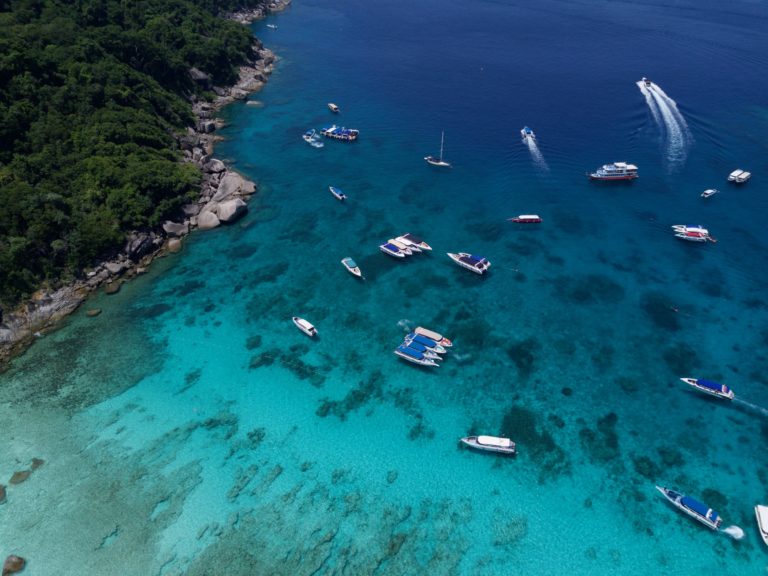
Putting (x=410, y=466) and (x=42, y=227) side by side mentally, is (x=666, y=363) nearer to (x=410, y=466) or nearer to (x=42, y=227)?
(x=410, y=466)

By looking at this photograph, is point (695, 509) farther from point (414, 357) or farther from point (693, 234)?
point (693, 234)

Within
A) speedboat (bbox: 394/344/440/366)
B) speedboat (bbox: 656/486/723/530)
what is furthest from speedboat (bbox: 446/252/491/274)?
speedboat (bbox: 656/486/723/530)

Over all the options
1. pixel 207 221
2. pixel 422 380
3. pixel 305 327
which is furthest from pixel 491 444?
pixel 207 221

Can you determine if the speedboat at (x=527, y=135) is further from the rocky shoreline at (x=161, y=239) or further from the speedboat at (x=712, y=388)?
the speedboat at (x=712, y=388)

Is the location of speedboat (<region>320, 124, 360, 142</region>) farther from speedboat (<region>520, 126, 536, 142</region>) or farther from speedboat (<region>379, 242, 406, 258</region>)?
speedboat (<region>379, 242, 406, 258</region>)

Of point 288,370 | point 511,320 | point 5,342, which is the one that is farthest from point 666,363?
point 5,342

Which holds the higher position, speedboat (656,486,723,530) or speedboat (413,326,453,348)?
speedboat (413,326,453,348)
